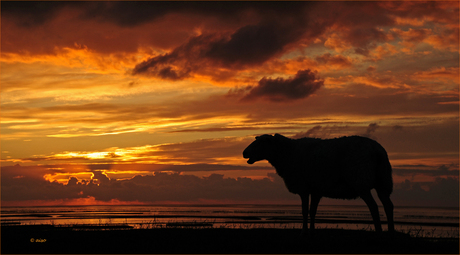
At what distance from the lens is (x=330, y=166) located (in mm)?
15453

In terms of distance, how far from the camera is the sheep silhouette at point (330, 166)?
14570 mm

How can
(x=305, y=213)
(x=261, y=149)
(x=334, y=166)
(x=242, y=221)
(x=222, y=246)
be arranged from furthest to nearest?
1. (x=242, y=221)
2. (x=261, y=149)
3. (x=305, y=213)
4. (x=334, y=166)
5. (x=222, y=246)

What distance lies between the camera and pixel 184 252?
11930 millimetres

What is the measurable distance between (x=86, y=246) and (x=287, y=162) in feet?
28.2

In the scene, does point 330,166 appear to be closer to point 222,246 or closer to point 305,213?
point 305,213

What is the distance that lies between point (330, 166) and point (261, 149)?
133 inches

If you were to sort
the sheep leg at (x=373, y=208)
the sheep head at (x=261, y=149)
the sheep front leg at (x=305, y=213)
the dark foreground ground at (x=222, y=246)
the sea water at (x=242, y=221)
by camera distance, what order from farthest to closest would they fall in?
the sea water at (x=242, y=221) → the sheep head at (x=261, y=149) → the sheep front leg at (x=305, y=213) → the sheep leg at (x=373, y=208) → the dark foreground ground at (x=222, y=246)

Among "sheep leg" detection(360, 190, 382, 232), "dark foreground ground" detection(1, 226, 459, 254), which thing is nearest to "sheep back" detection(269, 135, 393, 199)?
"sheep leg" detection(360, 190, 382, 232)

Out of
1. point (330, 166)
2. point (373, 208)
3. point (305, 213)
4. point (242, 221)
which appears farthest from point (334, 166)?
point (242, 221)

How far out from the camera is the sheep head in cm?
1759

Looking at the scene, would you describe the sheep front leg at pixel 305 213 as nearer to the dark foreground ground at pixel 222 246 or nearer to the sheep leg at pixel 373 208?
the dark foreground ground at pixel 222 246

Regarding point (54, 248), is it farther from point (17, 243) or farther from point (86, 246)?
point (17, 243)

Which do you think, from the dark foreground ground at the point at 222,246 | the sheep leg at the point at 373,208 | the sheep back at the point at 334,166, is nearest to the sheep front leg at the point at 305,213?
the sheep back at the point at 334,166

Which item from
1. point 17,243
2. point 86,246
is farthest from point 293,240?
point 17,243
